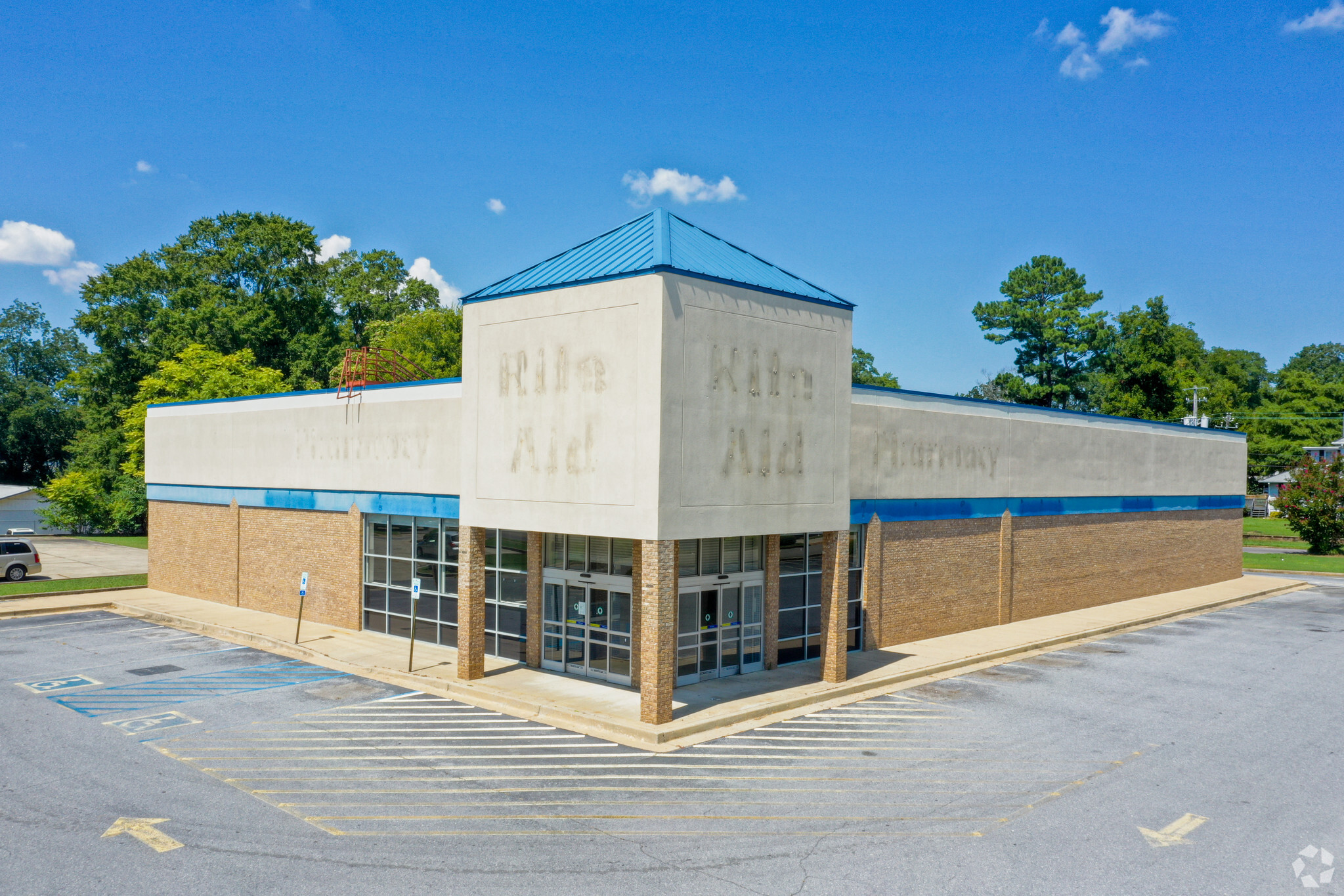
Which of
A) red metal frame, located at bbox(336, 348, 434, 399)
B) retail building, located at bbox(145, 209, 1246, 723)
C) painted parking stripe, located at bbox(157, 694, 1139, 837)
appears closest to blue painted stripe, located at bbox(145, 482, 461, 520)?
retail building, located at bbox(145, 209, 1246, 723)

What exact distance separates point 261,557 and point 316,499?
3.88 metres

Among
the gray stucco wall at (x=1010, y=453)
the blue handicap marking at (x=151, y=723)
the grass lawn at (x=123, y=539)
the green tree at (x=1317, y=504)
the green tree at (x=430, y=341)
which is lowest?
the grass lawn at (x=123, y=539)

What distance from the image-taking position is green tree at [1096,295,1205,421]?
67688 mm

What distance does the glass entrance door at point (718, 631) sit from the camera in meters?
20.3

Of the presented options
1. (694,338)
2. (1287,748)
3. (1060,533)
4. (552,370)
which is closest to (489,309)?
(552,370)

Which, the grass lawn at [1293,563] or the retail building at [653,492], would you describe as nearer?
the retail building at [653,492]

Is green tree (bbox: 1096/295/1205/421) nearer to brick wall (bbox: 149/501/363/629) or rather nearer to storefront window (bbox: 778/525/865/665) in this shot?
storefront window (bbox: 778/525/865/665)

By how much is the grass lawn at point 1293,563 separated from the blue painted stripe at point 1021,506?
1195 centimetres

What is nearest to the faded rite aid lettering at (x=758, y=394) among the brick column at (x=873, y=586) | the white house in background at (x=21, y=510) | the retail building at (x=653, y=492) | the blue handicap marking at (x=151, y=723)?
the retail building at (x=653, y=492)

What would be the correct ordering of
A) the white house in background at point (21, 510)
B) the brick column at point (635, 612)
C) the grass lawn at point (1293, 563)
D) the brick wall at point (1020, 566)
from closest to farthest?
the brick column at point (635, 612), the brick wall at point (1020, 566), the grass lawn at point (1293, 563), the white house in background at point (21, 510)

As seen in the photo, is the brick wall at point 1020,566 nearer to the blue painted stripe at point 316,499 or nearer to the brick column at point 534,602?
the brick column at point 534,602

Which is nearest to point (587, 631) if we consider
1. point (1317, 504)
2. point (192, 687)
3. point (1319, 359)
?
point (192, 687)

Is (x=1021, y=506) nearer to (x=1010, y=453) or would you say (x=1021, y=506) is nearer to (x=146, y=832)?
(x=1010, y=453)

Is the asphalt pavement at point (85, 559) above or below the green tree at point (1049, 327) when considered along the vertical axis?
below
